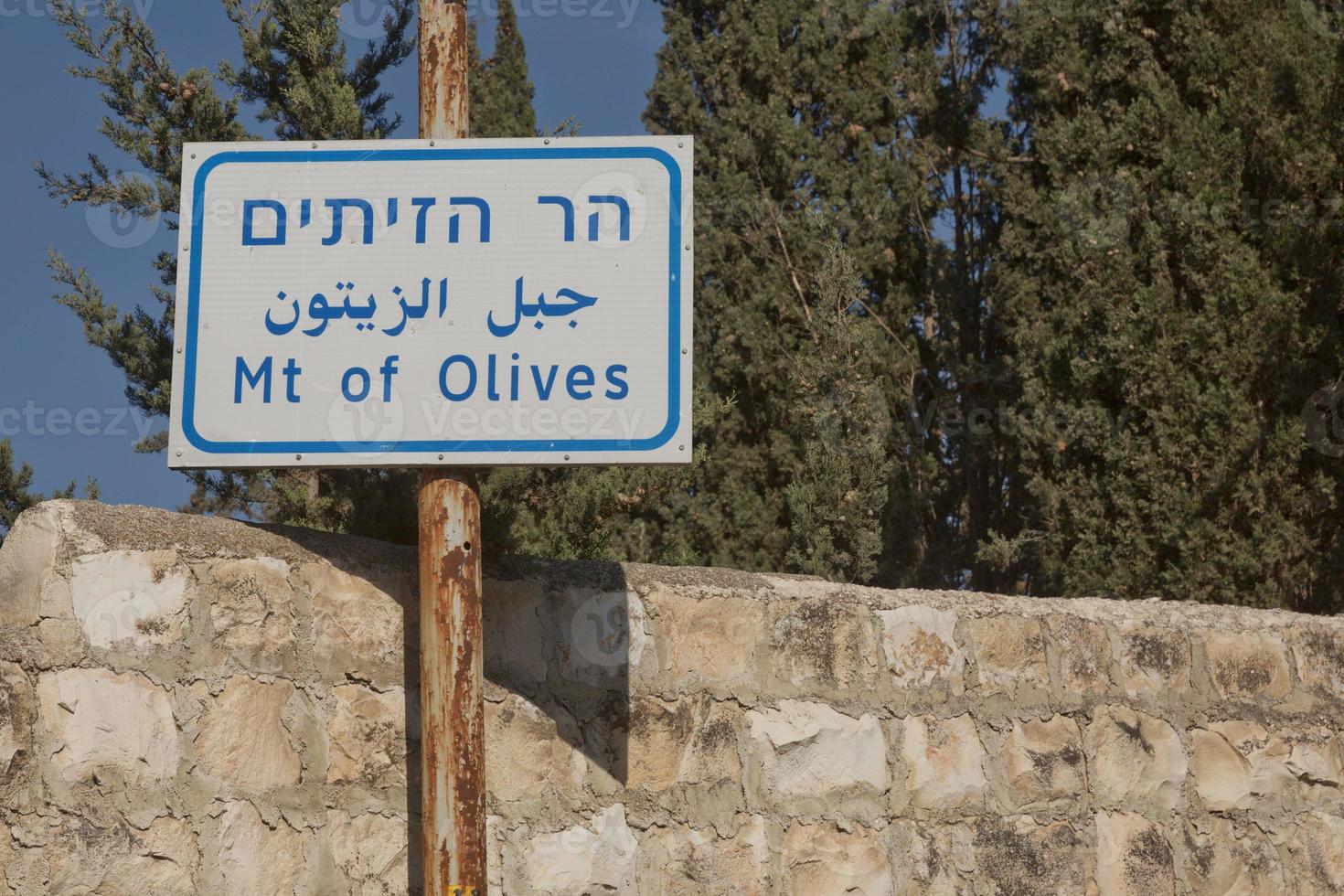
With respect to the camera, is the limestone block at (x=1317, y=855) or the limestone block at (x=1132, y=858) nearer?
the limestone block at (x=1132, y=858)

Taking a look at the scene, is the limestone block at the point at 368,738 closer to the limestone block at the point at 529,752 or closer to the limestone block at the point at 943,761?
the limestone block at the point at 529,752

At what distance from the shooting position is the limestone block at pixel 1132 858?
135 inches

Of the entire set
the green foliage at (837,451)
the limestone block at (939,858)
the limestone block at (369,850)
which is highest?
the green foliage at (837,451)

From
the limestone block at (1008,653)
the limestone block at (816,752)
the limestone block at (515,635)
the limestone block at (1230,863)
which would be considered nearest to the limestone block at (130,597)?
the limestone block at (515,635)

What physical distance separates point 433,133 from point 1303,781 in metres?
2.99

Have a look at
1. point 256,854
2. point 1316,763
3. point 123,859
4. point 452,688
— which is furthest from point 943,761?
point 123,859

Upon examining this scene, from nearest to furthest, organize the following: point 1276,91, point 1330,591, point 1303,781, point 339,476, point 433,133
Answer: point 433,133 → point 1303,781 → point 339,476 → point 1330,591 → point 1276,91

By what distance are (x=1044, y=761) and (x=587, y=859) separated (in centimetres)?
128

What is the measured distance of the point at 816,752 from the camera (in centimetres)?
321

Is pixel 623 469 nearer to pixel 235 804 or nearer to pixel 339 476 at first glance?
pixel 339 476

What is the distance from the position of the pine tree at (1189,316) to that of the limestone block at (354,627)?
17.8ft

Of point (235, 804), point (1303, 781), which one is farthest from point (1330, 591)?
point (235, 804)

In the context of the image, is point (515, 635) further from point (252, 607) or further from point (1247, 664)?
point (1247, 664)

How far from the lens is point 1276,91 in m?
7.62
